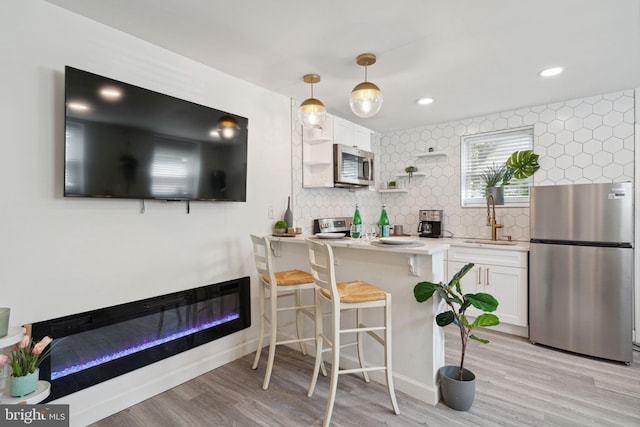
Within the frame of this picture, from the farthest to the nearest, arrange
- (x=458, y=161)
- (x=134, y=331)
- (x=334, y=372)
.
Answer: (x=458, y=161), (x=134, y=331), (x=334, y=372)

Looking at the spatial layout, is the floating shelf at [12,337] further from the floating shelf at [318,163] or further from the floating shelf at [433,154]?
the floating shelf at [433,154]

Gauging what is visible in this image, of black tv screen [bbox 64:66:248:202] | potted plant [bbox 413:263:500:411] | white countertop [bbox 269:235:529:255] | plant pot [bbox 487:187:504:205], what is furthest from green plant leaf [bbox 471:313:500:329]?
plant pot [bbox 487:187:504:205]

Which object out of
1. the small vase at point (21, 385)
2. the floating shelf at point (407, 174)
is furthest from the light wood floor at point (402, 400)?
the floating shelf at point (407, 174)

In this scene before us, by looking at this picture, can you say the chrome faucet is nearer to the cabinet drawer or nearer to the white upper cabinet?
the cabinet drawer

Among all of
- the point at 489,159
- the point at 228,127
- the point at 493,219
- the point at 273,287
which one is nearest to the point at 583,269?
the point at 493,219

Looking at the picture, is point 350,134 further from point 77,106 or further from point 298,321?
point 77,106

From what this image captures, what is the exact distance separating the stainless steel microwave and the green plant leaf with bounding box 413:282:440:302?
1671 mm

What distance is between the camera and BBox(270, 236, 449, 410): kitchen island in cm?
207

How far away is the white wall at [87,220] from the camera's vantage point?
168cm

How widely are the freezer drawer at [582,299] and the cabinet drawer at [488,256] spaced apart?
0.15 meters

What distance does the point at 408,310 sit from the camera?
2172 millimetres

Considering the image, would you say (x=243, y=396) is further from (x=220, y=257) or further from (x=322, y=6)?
(x=322, y=6)

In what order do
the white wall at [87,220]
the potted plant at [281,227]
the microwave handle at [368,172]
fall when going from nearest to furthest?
the white wall at [87,220], the potted plant at [281,227], the microwave handle at [368,172]

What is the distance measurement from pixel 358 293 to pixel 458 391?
2.83 feet
